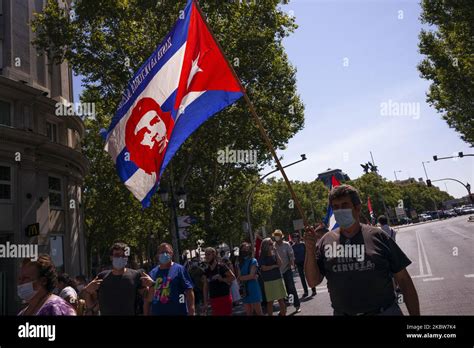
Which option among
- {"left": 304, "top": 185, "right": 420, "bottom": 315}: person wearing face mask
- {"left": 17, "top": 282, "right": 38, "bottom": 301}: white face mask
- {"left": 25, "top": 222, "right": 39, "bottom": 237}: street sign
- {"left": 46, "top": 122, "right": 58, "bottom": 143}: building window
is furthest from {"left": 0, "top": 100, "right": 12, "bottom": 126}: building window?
{"left": 304, "top": 185, "right": 420, "bottom": 315}: person wearing face mask

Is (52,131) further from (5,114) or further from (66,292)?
(66,292)

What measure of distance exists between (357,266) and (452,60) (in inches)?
926

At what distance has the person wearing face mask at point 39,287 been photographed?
3.33m

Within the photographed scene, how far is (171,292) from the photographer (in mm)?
5742

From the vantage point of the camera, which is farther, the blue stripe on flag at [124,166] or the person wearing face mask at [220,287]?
the person wearing face mask at [220,287]

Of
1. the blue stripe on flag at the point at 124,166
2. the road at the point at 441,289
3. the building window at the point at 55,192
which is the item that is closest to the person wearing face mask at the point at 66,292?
the blue stripe on flag at the point at 124,166

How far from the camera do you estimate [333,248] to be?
3.14 meters

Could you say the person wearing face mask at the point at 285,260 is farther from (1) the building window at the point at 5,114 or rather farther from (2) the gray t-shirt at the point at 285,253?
(1) the building window at the point at 5,114

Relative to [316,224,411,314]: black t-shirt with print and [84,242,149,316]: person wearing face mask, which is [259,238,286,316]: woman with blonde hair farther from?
[316,224,411,314]: black t-shirt with print

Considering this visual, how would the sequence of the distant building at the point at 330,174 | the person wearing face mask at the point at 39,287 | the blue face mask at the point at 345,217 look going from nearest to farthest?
the blue face mask at the point at 345,217 < the person wearing face mask at the point at 39,287 < the distant building at the point at 330,174

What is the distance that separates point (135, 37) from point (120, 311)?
15.4 meters

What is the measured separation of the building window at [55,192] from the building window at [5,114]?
140 inches

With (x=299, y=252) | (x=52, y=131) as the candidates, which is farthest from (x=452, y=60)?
(x=52, y=131)

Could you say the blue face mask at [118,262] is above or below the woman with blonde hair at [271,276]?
above
